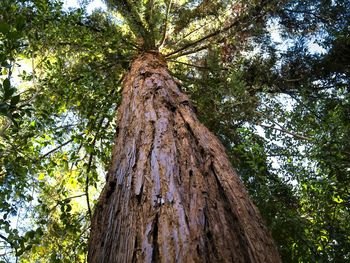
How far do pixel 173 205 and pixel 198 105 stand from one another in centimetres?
368

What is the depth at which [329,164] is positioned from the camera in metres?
2.77

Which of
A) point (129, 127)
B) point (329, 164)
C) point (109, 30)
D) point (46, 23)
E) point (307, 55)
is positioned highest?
point (307, 55)

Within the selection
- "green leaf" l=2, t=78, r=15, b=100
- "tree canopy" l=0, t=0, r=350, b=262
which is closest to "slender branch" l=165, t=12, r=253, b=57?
"tree canopy" l=0, t=0, r=350, b=262

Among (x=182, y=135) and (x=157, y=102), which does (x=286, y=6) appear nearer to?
(x=157, y=102)

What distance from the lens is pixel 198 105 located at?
5.09m

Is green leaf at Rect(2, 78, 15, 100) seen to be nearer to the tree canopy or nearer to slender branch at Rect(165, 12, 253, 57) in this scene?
the tree canopy

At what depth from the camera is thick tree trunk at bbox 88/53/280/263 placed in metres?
1.33

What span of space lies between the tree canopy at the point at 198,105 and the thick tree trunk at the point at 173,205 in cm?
71

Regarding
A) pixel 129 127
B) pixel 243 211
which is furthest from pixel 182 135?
pixel 243 211

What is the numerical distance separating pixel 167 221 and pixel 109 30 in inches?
169

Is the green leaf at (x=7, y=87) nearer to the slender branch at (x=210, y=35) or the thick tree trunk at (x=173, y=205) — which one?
the thick tree trunk at (x=173, y=205)

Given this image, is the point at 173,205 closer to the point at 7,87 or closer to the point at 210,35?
the point at 7,87

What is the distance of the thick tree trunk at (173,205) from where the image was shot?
4.38 feet

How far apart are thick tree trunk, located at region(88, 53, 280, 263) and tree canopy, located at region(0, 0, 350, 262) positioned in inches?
28.0
